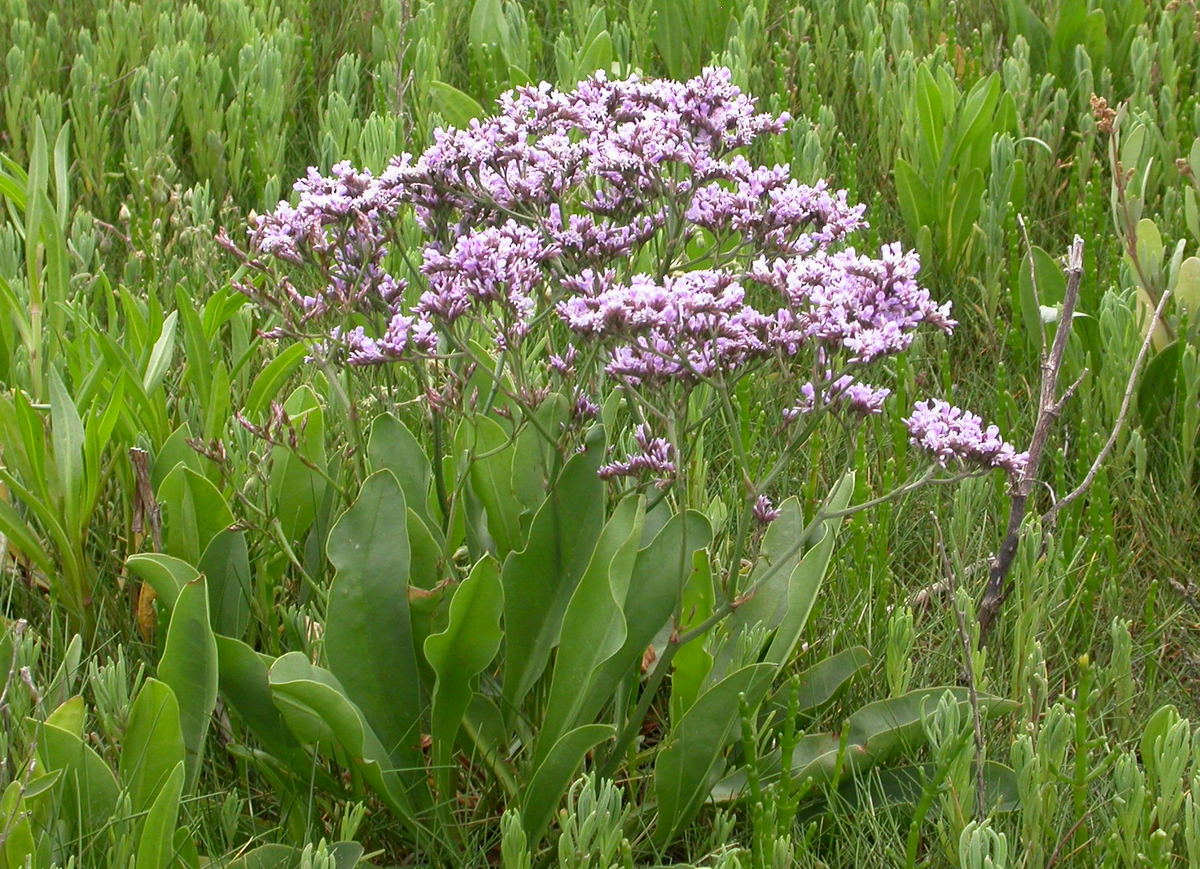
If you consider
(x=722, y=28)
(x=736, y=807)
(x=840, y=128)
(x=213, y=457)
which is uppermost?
(x=722, y=28)

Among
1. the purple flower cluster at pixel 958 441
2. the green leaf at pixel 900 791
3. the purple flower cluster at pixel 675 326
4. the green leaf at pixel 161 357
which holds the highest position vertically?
the purple flower cluster at pixel 675 326

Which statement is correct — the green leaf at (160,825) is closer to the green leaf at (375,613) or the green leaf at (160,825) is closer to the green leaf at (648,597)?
the green leaf at (375,613)

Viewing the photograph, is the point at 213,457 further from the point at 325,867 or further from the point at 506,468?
the point at 325,867

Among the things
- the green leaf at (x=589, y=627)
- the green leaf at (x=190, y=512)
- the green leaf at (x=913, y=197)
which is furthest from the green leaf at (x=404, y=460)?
the green leaf at (x=913, y=197)

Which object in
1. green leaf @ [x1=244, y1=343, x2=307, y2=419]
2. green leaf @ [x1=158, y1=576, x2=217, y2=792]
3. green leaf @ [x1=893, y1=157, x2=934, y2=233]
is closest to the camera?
green leaf @ [x1=158, y1=576, x2=217, y2=792]

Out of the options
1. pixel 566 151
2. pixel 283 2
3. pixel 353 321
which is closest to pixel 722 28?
pixel 283 2

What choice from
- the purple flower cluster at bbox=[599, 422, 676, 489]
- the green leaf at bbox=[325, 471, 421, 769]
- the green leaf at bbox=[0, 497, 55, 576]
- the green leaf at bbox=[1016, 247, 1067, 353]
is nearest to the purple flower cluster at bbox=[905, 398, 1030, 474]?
the purple flower cluster at bbox=[599, 422, 676, 489]

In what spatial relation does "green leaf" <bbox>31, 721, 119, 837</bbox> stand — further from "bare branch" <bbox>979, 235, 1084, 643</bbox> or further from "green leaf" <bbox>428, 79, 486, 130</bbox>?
"green leaf" <bbox>428, 79, 486, 130</bbox>

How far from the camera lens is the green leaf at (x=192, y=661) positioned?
1948mm

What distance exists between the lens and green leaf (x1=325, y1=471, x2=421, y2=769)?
81.5 inches

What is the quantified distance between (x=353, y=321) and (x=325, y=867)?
5.08 ft

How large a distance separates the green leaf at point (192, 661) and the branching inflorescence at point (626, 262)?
443 millimetres

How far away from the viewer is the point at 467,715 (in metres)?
2.15

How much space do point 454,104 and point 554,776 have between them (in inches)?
101
